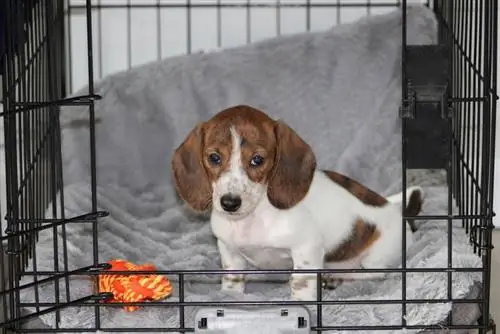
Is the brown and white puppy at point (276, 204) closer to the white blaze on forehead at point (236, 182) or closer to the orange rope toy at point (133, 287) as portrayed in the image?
the white blaze on forehead at point (236, 182)

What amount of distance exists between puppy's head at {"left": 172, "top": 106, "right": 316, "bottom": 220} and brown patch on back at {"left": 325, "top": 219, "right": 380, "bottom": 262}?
218mm

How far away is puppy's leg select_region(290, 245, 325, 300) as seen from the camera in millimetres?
2492

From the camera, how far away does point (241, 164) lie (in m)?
2.40

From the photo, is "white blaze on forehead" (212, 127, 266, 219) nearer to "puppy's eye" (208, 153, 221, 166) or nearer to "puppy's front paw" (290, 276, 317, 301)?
"puppy's eye" (208, 153, 221, 166)

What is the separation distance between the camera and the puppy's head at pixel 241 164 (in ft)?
7.86

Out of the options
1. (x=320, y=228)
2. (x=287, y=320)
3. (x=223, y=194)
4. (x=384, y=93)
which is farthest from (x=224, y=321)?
(x=384, y=93)

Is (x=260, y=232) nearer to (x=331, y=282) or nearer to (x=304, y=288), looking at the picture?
(x=304, y=288)

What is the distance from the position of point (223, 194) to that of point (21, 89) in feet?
2.17

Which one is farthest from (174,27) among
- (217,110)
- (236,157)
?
(236,157)

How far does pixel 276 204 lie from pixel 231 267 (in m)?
0.22

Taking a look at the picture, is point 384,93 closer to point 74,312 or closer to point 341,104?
point 341,104

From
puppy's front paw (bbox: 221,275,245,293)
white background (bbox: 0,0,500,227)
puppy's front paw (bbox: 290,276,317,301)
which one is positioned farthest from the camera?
white background (bbox: 0,0,500,227)

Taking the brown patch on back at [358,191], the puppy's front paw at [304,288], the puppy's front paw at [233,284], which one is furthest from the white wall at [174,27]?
the puppy's front paw at [304,288]

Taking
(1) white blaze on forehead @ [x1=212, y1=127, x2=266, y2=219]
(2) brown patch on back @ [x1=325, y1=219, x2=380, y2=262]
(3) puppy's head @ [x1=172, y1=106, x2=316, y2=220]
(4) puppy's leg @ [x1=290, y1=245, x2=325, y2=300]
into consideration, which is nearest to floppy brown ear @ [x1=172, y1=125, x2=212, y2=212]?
(3) puppy's head @ [x1=172, y1=106, x2=316, y2=220]
